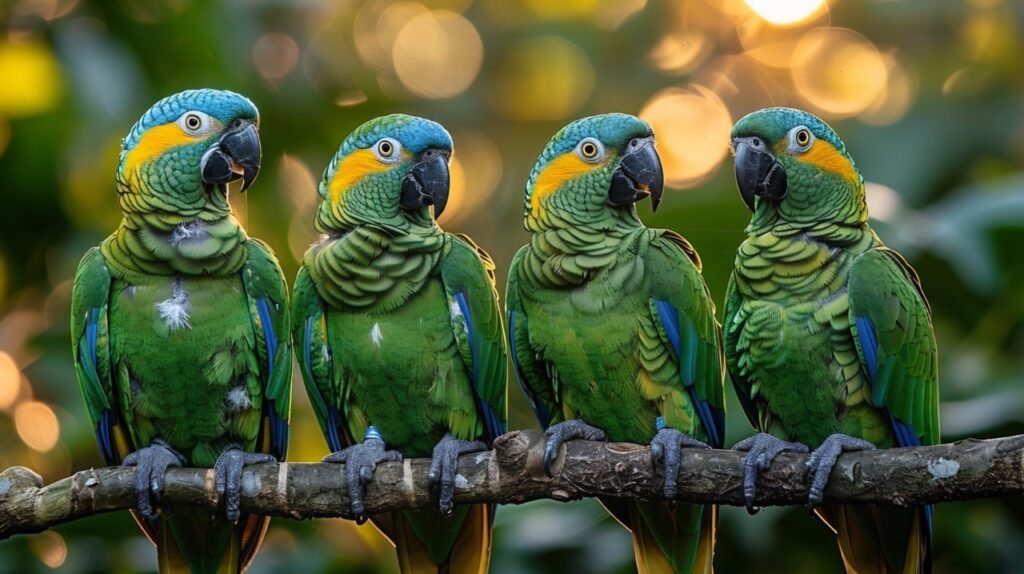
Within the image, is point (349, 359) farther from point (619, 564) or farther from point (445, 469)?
point (619, 564)

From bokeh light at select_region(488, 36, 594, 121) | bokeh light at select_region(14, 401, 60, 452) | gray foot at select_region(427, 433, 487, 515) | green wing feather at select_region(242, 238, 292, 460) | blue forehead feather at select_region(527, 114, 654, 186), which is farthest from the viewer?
bokeh light at select_region(488, 36, 594, 121)

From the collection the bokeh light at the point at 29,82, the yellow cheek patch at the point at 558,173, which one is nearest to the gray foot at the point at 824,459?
the yellow cheek patch at the point at 558,173

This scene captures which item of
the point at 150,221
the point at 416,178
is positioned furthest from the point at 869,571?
the point at 150,221

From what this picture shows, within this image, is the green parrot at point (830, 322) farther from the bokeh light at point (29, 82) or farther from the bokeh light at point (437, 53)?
the bokeh light at point (437, 53)

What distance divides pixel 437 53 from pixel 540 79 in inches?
34.0

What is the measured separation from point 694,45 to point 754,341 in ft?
17.0

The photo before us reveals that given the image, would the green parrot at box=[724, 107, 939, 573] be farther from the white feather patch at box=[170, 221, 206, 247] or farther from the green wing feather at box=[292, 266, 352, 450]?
the white feather patch at box=[170, 221, 206, 247]

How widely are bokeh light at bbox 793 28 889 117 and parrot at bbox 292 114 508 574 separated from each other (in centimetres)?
498

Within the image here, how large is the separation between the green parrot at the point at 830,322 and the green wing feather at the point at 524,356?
2.14ft

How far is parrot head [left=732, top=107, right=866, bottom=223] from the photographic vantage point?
149 inches

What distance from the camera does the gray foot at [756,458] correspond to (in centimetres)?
342

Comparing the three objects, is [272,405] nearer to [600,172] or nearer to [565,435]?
[565,435]

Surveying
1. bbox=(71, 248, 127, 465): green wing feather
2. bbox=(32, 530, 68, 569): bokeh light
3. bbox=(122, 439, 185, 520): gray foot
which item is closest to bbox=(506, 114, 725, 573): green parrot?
bbox=(122, 439, 185, 520): gray foot

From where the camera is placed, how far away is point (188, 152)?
12.8 feet
